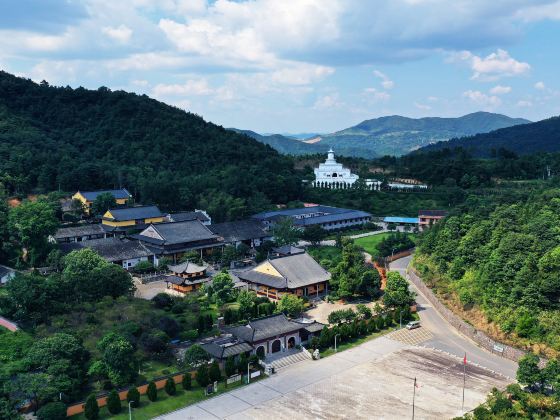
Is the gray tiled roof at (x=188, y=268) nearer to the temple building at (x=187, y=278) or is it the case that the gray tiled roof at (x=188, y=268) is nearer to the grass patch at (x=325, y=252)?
the temple building at (x=187, y=278)

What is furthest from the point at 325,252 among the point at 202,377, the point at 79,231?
the point at 202,377

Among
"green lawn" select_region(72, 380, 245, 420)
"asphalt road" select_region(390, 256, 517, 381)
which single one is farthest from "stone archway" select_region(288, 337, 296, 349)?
"asphalt road" select_region(390, 256, 517, 381)

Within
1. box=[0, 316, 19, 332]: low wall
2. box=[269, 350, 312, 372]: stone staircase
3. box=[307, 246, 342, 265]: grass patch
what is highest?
box=[307, 246, 342, 265]: grass patch

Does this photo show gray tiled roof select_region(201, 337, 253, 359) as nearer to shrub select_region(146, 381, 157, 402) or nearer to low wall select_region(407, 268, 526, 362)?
shrub select_region(146, 381, 157, 402)

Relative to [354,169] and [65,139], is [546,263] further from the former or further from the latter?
[65,139]

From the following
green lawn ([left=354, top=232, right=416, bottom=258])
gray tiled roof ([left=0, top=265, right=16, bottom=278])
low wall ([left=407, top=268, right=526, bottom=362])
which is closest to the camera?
low wall ([left=407, top=268, right=526, bottom=362])

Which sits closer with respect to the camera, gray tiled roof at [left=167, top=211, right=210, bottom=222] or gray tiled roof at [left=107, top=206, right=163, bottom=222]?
gray tiled roof at [left=107, top=206, right=163, bottom=222]

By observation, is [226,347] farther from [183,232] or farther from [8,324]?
[183,232]
